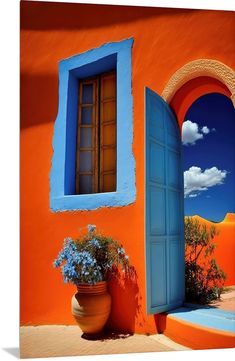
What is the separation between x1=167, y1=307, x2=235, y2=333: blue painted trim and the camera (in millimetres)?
3387

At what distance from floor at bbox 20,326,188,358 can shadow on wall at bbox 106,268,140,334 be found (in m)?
0.11

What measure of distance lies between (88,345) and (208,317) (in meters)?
1.14

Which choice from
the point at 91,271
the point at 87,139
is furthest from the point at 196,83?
the point at 91,271

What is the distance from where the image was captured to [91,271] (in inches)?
144

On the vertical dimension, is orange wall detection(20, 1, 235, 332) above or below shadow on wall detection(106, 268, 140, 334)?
above

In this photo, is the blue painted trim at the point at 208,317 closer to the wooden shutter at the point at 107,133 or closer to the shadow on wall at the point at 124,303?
the shadow on wall at the point at 124,303

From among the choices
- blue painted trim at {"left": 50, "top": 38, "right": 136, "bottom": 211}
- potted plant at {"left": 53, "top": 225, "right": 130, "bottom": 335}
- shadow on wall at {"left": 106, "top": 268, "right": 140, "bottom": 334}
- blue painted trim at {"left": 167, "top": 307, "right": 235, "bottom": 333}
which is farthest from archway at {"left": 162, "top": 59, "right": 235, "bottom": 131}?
blue painted trim at {"left": 167, "top": 307, "right": 235, "bottom": 333}

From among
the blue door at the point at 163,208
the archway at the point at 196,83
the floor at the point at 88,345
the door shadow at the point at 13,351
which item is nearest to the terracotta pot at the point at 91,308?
the floor at the point at 88,345

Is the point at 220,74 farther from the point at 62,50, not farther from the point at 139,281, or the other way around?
the point at 139,281

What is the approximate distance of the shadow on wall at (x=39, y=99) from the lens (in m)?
4.24

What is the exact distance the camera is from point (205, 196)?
5.65 metres

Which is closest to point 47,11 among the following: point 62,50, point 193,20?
point 62,50

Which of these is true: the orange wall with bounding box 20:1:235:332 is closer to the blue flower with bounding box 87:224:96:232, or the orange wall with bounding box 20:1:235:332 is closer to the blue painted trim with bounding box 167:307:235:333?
the blue flower with bounding box 87:224:96:232

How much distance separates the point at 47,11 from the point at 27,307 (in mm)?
3058
